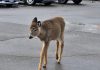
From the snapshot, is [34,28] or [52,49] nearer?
[34,28]

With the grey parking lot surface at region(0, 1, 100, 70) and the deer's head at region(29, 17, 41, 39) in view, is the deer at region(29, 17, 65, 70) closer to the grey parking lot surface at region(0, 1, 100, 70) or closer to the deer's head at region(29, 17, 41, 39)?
the deer's head at region(29, 17, 41, 39)

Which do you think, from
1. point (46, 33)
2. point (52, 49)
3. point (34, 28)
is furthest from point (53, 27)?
point (52, 49)

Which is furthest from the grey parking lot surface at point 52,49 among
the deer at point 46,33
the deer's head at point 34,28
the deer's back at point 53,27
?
the deer's head at point 34,28

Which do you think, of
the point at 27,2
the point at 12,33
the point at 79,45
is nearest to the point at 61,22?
the point at 79,45

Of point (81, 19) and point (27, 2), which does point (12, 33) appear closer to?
point (81, 19)

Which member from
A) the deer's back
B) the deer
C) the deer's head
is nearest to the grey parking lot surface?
the deer

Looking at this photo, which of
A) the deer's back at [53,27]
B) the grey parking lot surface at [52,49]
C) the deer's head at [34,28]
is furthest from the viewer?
the grey parking lot surface at [52,49]

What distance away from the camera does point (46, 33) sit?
8250mm

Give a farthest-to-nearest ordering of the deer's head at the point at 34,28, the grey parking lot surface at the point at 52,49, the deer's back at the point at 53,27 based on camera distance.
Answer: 1. the grey parking lot surface at the point at 52,49
2. the deer's back at the point at 53,27
3. the deer's head at the point at 34,28

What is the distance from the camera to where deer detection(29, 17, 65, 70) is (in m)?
7.76

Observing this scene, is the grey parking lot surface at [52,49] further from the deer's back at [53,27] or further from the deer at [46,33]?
the deer's back at [53,27]

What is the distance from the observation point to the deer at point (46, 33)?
7.76 m

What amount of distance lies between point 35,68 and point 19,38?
4.33 m

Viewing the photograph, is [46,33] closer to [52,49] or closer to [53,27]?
[53,27]
